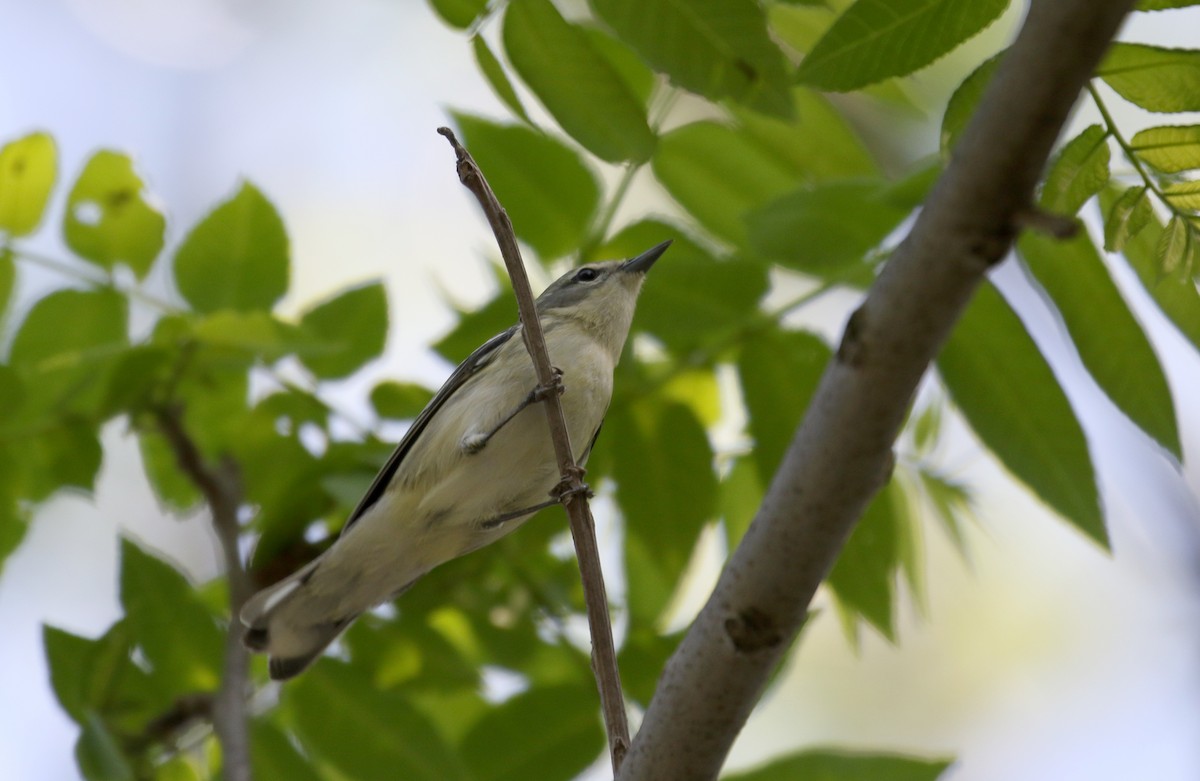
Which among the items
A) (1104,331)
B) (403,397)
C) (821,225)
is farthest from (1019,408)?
(403,397)

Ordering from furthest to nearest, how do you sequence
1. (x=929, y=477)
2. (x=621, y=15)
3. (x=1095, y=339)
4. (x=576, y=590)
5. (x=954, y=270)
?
(x=576, y=590)
(x=929, y=477)
(x=1095, y=339)
(x=621, y=15)
(x=954, y=270)

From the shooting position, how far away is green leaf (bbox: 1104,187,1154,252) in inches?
80.5

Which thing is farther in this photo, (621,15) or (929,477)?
(929,477)

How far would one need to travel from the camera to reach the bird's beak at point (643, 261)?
3.44 metres

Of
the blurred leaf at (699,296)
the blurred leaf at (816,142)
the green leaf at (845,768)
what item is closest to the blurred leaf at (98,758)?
the green leaf at (845,768)

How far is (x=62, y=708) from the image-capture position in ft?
10.1

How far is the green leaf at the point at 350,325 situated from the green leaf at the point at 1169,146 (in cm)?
221

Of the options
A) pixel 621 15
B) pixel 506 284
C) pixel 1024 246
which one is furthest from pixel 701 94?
pixel 506 284

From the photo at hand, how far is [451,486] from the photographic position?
364 cm

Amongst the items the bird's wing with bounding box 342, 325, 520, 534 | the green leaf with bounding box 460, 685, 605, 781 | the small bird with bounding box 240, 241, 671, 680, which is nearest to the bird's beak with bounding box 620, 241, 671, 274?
the small bird with bounding box 240, 241, 671, 680

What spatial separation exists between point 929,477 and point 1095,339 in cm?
104

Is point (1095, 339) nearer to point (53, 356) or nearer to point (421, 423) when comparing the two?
point (421, 423)

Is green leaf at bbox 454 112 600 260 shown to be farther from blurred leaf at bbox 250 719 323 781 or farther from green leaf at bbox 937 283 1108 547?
blurred leaf at bbox 250 719 323 781

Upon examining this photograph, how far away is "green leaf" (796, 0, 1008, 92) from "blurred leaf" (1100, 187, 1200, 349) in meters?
0.52
